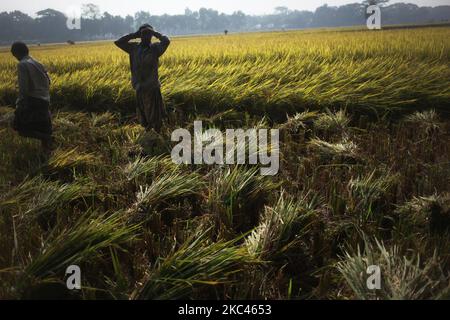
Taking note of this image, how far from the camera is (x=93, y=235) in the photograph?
73.2 inches

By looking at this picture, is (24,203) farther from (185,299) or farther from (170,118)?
(170,118)

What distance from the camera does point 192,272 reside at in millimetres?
1652

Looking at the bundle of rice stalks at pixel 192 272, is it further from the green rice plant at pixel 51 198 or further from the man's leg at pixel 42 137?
the man's leg at pixel 42 137

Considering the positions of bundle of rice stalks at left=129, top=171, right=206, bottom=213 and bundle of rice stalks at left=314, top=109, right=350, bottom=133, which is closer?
bundle of rice stalks at left=129, top=171, right=206, bottom=213

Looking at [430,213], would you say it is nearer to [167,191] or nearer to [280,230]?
[280,230]

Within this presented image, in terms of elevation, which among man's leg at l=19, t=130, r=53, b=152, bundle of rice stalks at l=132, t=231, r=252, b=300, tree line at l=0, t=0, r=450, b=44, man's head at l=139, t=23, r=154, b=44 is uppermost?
tree line at l=0, t=0, r=450, b=44

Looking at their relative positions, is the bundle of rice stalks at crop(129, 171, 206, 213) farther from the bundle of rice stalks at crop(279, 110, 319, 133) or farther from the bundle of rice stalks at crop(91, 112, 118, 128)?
the bundle of rice stalks at crop(91, 112, 118, 128)

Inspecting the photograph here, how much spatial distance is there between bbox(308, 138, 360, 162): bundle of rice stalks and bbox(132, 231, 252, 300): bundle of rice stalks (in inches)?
65.9

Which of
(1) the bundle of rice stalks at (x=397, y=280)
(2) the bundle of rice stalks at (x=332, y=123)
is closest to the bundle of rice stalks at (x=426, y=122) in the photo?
(2) the bundle of rice stalks at (x=332, y=123)

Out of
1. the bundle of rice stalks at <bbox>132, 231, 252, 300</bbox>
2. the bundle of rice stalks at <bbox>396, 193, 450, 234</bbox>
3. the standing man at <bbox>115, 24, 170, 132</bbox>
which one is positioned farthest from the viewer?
the standing man at <bbox>115, 24, 170, 132</bbox>

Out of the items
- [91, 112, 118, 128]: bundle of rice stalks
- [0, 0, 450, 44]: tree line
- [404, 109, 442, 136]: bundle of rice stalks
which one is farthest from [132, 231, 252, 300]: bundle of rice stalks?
[0, 0, 450, 44]: tree line

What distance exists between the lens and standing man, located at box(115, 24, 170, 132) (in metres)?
4.05

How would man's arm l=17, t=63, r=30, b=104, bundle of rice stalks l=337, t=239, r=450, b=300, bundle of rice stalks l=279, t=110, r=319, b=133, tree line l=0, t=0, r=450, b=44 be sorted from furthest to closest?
tree line l=0, t=0, r=450, b=44, bundle of rice stalks l=279, t=110, r=319, b=133, man's arm l=17, t=63, r=30, b=104, bundle of rice stalks l=337, t=239, r=450, b=300

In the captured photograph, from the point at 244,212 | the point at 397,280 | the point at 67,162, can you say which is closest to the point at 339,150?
the point at 244,212
